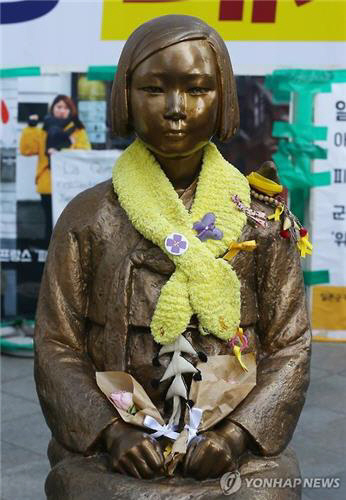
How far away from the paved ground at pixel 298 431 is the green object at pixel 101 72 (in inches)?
77.6

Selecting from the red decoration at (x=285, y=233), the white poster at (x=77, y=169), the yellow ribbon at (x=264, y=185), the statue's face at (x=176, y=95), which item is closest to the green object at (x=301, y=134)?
the white poster at (x=77, y=169)

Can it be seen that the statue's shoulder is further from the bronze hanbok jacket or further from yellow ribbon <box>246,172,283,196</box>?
yellow ribbon <box>246,172,283,196</box>

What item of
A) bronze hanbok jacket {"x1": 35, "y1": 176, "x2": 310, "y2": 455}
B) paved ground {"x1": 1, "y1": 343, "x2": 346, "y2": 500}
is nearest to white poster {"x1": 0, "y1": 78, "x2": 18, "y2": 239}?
paved ground {"x1": 1, "y1": 343, "x2": 346, "y2": 500}

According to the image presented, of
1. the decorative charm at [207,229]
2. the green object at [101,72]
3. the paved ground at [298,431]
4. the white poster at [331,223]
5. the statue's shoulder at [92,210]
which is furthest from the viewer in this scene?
the white poster at [331,223]

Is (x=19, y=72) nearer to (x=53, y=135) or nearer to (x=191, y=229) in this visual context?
(x=53, y=135)

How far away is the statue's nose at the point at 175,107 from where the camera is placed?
2709 mm

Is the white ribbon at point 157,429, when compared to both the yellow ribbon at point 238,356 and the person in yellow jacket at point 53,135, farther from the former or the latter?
the person in yellow jacket at point 53,135

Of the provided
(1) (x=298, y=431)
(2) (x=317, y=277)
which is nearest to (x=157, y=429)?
(1) (x=298, y=431)

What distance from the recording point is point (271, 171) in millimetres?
3031

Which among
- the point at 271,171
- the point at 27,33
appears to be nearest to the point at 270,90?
the point at 27,33

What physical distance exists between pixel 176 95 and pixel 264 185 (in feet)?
1.49

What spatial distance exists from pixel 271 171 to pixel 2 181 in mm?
4127

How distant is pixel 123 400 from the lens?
2.73 m

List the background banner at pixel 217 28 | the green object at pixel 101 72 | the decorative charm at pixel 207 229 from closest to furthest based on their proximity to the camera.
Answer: the decorative charm at pixel 207 229 → the background banner at pixel 217 28 → the green object at pixel 101 72
